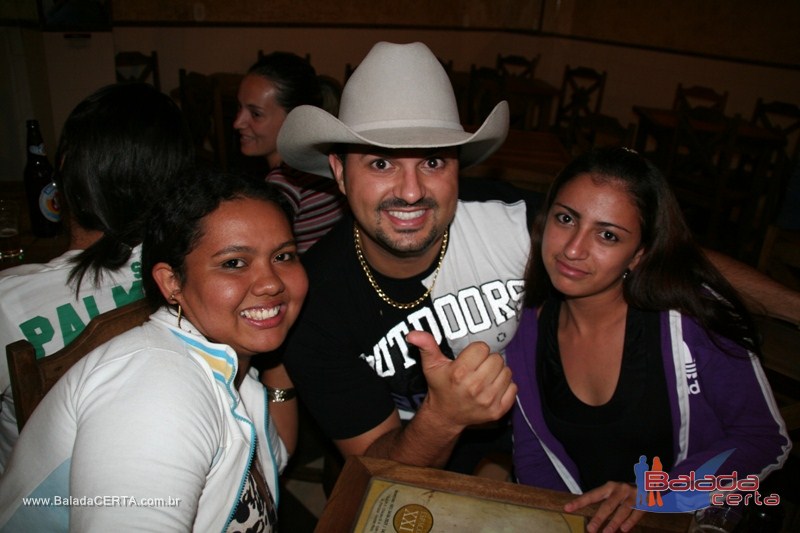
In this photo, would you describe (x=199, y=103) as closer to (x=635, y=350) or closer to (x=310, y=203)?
(x=310, y=203)

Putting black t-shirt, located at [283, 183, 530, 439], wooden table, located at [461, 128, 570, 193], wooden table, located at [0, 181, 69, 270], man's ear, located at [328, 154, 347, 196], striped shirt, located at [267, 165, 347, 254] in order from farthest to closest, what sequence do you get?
wooden table, located at [461, 128, 570, 193] → striped shirt, located at [267, 165, 347, 254] → wooden table, located at [0, 181, 69, 270] → man's ear, located at [328, 154, 347, 196] → black t-shirt, located at [283, 183, 530, 439]

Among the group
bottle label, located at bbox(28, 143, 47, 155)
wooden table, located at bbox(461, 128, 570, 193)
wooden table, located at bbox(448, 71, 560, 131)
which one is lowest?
wooden table, located at bbox(461, 128, 570, 193)

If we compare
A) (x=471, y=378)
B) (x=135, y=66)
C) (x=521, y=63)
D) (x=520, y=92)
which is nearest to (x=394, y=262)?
(x=471, y=378)

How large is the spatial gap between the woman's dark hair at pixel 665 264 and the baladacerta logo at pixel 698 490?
0.39 m

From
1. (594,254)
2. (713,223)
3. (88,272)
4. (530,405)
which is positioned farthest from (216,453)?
(713,223)

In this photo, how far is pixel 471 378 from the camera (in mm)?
1323

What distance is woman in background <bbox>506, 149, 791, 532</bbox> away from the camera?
61.8 inches

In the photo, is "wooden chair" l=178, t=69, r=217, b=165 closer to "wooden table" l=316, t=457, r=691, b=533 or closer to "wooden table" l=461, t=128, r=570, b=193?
"wooden table" l=461, t=128, r=570, b=193

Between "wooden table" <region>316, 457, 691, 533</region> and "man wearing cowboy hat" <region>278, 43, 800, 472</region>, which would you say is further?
"man wearing cowboy hat" <region>278, 43, 800, 472</region>

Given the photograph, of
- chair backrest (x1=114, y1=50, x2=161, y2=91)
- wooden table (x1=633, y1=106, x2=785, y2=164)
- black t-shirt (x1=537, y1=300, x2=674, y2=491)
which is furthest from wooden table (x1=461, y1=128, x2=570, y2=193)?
chair backrest (x1=114, y1=50, x2=161, y2=91)

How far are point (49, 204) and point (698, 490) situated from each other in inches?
107

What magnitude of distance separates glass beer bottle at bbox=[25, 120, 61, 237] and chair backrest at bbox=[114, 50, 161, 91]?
4.24 meters

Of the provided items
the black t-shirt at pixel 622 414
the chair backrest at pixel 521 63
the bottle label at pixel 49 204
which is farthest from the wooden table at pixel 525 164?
the chair backrest at pixel 521 63

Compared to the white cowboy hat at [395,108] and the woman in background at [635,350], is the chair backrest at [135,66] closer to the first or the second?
the white cowboy hat at [395,108]
